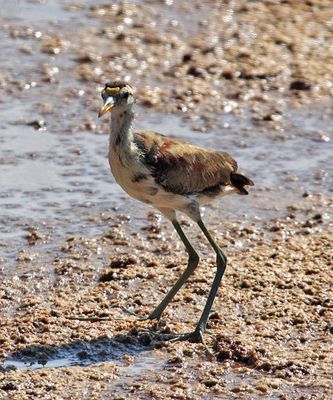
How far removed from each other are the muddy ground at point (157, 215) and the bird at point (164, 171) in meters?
0.23

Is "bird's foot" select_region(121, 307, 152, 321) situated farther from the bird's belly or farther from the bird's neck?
the bird's neck

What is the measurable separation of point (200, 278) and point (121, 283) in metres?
0.53

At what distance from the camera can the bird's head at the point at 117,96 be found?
7793mm

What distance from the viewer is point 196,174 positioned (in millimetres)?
8039

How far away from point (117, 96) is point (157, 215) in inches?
85.6

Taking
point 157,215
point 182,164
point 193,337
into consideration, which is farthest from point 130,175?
point 157,215

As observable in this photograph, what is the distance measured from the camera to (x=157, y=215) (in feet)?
32.3

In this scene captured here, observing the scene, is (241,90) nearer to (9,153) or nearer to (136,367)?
(9,153)

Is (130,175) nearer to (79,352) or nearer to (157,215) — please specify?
(79,352)

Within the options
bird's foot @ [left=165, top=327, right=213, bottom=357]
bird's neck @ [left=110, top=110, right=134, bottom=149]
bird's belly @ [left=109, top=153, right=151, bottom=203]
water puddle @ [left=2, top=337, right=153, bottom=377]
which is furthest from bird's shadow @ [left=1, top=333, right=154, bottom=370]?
bird's neck @ [left=110, top=110, right=134, bottom=149]

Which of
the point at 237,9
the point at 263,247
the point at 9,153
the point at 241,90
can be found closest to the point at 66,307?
the point at 263,247

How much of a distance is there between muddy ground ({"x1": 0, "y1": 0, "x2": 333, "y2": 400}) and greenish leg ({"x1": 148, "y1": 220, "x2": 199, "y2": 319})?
4.1 inches

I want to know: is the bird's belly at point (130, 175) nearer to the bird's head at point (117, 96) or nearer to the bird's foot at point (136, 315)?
the bird's head at point (117, 96)

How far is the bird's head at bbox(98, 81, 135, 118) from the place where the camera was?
7793mm
